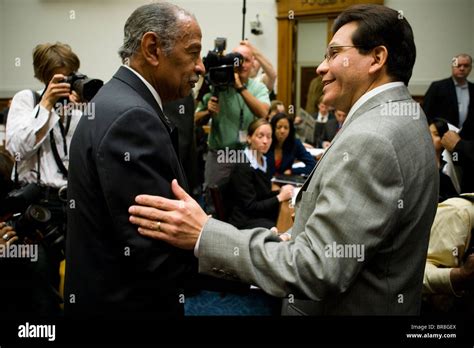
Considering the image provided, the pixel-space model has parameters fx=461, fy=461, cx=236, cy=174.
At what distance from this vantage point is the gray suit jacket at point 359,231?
3.16 feet

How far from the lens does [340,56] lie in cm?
114

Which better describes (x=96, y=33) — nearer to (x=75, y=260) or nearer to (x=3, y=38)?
(x=3, y=38)

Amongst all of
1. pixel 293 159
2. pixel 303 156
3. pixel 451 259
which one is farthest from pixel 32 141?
pixel 303 156

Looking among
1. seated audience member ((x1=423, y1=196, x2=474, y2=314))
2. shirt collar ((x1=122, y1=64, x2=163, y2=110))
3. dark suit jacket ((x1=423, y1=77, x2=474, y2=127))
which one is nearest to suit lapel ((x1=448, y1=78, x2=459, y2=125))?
dark suit jacket ((x1=423, y1=77, x2=474, y2=127))

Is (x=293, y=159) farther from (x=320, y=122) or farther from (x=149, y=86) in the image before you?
(x=149, y=86)

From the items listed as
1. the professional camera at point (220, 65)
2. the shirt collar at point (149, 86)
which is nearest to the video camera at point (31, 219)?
the shirt collar at point (149, 86)

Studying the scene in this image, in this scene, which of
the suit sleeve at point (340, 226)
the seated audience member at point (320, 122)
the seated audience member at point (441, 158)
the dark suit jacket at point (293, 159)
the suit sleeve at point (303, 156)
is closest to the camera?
the suit sleeve at point (340, 226)

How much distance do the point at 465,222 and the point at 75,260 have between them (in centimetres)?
135

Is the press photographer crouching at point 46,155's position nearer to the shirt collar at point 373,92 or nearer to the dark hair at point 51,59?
the dark hair at point 51,59

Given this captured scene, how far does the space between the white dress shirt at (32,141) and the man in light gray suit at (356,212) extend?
1.37m

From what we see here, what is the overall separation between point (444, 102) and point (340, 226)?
470cm

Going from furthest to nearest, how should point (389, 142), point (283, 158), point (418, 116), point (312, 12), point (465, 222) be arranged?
point (312, 12), point (283, 158), point (465, 222), point (418, 116), point (389, 142)

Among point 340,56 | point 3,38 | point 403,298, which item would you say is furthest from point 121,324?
point 3,38

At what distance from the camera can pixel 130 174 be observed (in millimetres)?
1026
